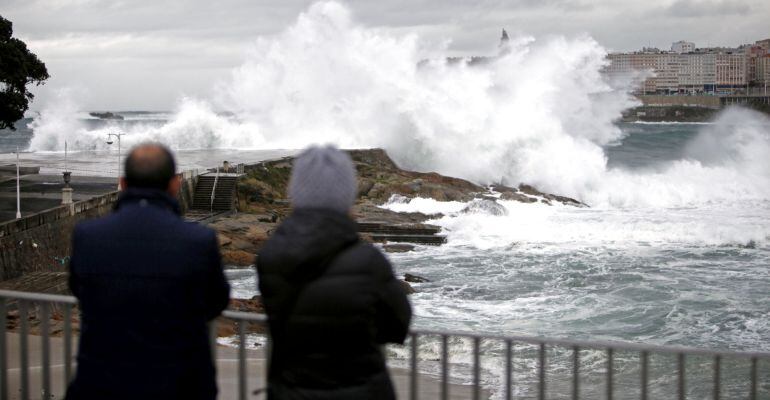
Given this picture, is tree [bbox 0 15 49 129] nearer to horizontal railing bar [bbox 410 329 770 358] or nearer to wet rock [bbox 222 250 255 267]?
wet rock [bbox 222 250 255 267]

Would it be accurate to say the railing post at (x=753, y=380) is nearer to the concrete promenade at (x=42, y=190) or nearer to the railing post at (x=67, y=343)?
the railing post at (x=67, y=343)

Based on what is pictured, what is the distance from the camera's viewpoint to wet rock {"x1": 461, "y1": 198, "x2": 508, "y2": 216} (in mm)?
31672

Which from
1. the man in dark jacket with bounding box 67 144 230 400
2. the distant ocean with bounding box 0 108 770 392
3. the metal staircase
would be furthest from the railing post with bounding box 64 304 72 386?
the metal staircase

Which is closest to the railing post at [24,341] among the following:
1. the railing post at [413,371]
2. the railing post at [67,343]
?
the railing post at [67,343]

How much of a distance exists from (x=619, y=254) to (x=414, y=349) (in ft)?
71.2

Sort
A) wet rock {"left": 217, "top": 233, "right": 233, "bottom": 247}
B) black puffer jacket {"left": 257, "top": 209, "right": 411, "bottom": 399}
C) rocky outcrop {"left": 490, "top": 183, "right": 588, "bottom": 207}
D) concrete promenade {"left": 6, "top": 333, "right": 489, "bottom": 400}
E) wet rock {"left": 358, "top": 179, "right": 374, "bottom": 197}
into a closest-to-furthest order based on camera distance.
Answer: black puffer jacket {"left": 257, "top": 209, "right": 411, "bottom": 399}, concrete promenade {"left": 6, "top": 333, "right": 489, "bottom": 400}, wet rock {"left": 217, "top": 233, "right": 233, "bottom": 247}, wet rock {"left": 358, "top": 179, "right": 374, "bottom": 197}, rocky outcrop {"left": 490, "top": 183, "right": 588, "bottom": 207}

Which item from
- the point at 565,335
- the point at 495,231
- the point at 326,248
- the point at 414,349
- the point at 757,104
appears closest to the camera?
the point at 326,248

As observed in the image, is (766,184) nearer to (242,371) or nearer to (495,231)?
(495,231)

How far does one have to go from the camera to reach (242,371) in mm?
4496

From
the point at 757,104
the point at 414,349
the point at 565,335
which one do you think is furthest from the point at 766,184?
the point at 757,104

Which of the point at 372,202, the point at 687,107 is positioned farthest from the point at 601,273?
the point at 687,107

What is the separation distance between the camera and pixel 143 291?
10.9ft

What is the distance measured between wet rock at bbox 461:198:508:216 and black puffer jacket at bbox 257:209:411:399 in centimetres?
2839

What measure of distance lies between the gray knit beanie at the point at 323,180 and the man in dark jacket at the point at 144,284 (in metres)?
0.37
